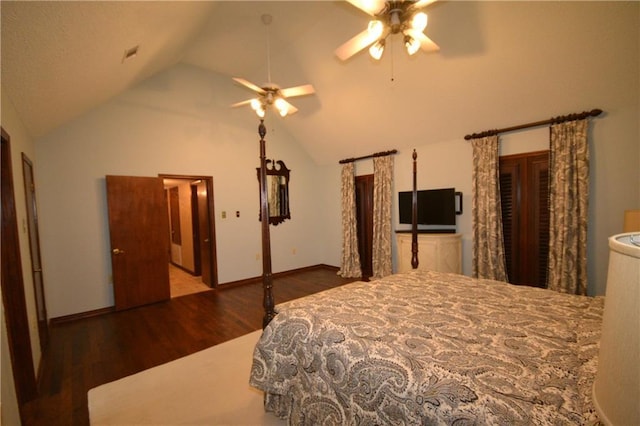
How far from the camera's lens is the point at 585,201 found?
316cm

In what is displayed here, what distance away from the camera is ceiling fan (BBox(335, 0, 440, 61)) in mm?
1876

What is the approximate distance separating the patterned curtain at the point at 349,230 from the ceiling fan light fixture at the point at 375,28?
367 centimetres

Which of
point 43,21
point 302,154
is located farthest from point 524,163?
point 43,21

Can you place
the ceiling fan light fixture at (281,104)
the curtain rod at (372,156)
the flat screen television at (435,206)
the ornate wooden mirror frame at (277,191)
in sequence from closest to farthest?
1. the ceiling fan light fixture at (281,104)
2. the flat screen television at (435,206)
3. the curtain rod at (372,156)
4. the ornate wooden mirror frame at (277,191)

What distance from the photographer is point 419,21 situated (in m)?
1.94

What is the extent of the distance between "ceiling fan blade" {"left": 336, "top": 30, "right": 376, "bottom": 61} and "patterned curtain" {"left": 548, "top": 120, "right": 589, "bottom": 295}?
9.15 feet

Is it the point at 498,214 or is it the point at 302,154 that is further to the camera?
the point at 302,154

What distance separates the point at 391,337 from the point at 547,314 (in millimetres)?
1081

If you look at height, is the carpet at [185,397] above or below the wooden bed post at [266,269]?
below

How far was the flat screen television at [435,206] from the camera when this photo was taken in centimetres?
425

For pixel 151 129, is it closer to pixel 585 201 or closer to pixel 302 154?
pixel 302 154

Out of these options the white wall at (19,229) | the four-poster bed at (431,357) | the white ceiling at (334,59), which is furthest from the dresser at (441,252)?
the white wall at (19,229)

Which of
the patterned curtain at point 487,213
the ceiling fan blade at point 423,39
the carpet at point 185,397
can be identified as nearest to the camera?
the carpet at point 185,397

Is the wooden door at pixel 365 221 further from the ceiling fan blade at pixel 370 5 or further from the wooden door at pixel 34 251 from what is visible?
the wooden door at pixel 34 251
